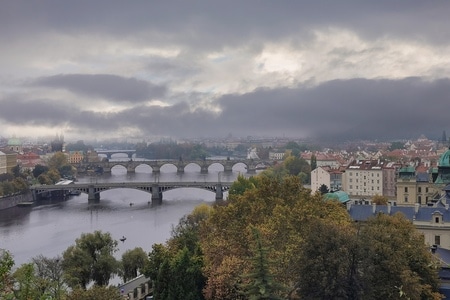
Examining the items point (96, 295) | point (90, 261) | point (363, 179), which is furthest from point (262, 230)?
point (363, 179)

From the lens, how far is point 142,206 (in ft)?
187

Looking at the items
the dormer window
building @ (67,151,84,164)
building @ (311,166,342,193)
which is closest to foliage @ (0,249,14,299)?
the dormer window

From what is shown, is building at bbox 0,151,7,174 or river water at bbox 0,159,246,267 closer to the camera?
river water at bbox 0,159,246,267

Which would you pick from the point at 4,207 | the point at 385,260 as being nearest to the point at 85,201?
the point at 4,207

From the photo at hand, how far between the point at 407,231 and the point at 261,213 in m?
4.77

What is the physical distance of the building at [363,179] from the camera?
179ft

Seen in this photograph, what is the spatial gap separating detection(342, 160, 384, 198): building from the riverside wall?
3417cm

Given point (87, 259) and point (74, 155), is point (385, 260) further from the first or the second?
point (74, 155)

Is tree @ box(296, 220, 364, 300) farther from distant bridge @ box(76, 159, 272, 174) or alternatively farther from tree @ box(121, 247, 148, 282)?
distant bridge @ box(76, 159, 272, 174)

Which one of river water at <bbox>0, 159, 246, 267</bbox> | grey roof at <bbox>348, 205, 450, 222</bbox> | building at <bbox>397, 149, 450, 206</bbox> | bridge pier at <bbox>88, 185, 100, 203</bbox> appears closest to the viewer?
grey roof at <bbox>348, 205, 450, 222</bbox>

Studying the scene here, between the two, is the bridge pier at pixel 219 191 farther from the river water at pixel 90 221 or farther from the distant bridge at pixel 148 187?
the river water at pixel 90 221

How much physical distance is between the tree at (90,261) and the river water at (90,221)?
7.89m

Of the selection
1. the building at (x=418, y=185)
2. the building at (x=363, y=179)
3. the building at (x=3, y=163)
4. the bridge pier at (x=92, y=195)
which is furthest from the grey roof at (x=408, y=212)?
the building at (x=3, y=163)

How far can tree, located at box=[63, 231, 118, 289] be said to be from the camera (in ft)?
76.6
